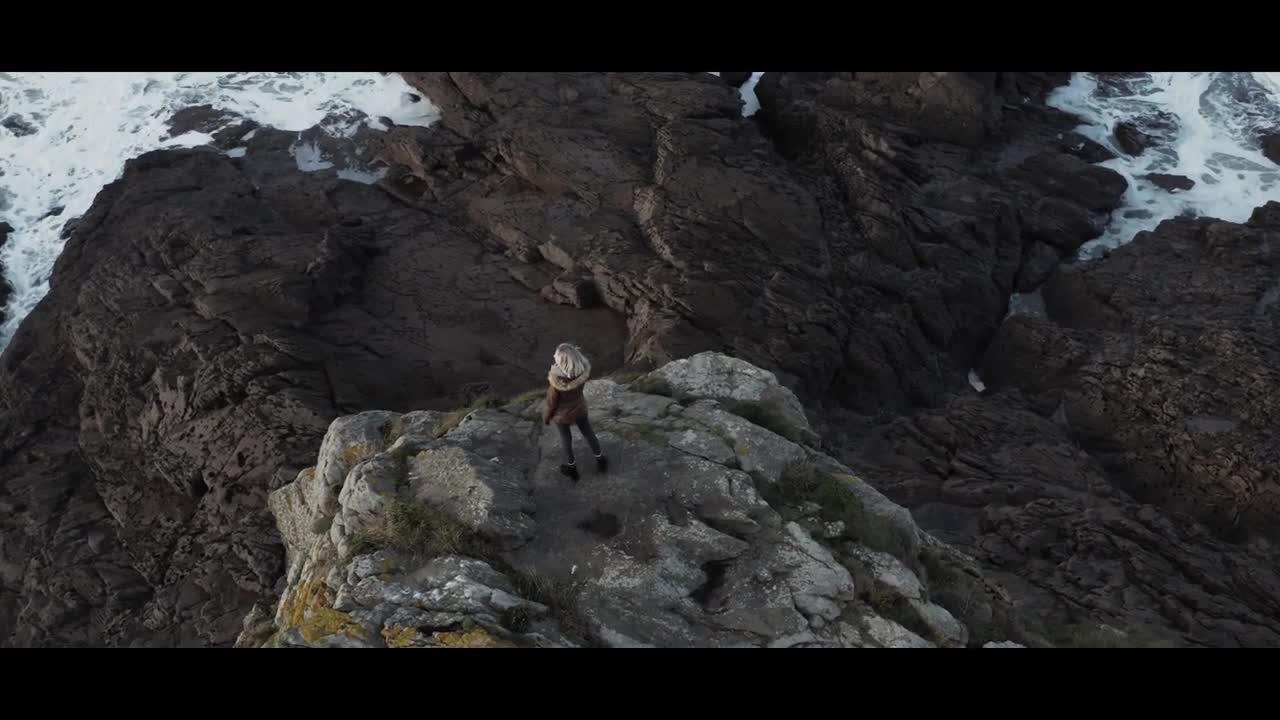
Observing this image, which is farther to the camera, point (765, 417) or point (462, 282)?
point (462, 282)

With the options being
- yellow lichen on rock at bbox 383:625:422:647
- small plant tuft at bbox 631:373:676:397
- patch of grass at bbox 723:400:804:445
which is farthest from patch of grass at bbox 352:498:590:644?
patch of grass at bbox 723:400:804:445

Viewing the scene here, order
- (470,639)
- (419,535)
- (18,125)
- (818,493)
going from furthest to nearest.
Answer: (18,125), (818,493), (419,535), (470,639)

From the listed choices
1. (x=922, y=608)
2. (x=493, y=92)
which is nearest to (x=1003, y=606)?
(x=922, y=608)

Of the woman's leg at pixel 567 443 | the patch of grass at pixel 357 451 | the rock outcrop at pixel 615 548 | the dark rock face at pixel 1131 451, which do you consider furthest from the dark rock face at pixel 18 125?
the dark rock face at pixel 1131 451

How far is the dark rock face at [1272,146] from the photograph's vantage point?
80.2ft

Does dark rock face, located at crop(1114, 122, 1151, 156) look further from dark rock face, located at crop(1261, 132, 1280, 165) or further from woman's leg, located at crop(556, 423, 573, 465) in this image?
woman's leg, located at crop(556, 423, 573, 465)

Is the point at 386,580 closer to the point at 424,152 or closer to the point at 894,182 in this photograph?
the point at 424,152

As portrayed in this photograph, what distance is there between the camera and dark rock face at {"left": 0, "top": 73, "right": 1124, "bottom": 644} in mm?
16562

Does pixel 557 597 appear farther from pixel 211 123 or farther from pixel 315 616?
pixel 211 123

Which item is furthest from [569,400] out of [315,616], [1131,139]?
[1131,139]

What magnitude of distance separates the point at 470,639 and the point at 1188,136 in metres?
27.1

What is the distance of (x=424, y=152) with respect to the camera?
2219 cm

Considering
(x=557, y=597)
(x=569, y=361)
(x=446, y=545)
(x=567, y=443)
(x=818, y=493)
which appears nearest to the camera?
(x=557, y=597)

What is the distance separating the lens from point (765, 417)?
39.4 feet
